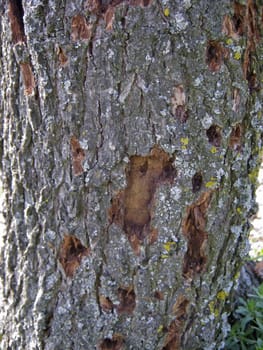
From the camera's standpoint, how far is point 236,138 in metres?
1.67

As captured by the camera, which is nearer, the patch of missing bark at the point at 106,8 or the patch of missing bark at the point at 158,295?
the patch of missing bark at the point at 106,8

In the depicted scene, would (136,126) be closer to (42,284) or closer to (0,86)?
(0,86)

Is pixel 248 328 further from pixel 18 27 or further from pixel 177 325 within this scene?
pixel 18 27

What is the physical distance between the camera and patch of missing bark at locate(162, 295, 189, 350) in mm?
1756

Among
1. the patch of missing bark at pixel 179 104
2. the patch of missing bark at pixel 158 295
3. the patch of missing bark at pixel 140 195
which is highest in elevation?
the patch of missing bark at pixel 179 104

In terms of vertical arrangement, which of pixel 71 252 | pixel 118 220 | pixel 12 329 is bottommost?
pixel 12 329

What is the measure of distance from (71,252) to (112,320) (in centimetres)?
30

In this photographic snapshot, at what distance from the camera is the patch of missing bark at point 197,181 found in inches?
63.4

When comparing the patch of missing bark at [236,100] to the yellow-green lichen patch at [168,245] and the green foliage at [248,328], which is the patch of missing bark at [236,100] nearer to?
the yellow-green lichen patch at [168,245]

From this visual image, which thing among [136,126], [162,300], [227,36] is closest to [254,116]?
[227,36]

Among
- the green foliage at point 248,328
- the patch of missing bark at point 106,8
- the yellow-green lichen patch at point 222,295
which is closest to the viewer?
the patch of missing bark at point 106,8

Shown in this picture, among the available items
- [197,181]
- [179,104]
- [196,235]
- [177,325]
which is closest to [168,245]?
[196,235]

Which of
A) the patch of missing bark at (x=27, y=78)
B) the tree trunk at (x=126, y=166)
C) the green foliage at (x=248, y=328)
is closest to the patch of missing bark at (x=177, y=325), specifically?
the tree trunk at (x=126, y=166)

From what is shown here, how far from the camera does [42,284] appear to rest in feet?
5.73
